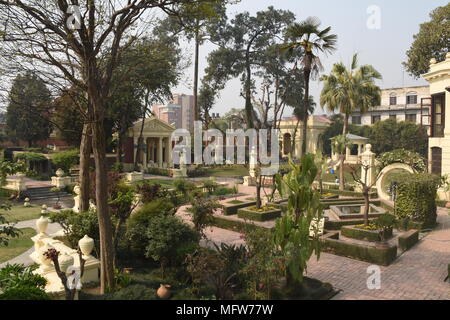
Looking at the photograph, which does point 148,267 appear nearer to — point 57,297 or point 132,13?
point 57,297

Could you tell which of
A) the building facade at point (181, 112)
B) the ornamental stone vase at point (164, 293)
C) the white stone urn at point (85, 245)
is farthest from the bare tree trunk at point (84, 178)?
the building facade at point (181, 112)

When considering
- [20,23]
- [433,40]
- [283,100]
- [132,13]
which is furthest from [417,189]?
[283,100]

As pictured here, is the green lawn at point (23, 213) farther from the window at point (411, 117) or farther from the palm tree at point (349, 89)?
the window at point (411, 117)

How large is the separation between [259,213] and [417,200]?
709 centimetres

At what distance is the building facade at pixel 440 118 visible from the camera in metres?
22.6

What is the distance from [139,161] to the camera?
4216cm

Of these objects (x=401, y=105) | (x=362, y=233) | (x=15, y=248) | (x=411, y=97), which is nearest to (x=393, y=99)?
(x=401, y=105)

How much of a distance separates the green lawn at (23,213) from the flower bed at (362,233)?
14176mm

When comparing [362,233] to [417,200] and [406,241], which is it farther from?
[417,200]

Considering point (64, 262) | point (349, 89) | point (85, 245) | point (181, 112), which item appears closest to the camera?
point (64, 262)

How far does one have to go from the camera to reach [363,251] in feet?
39.8
